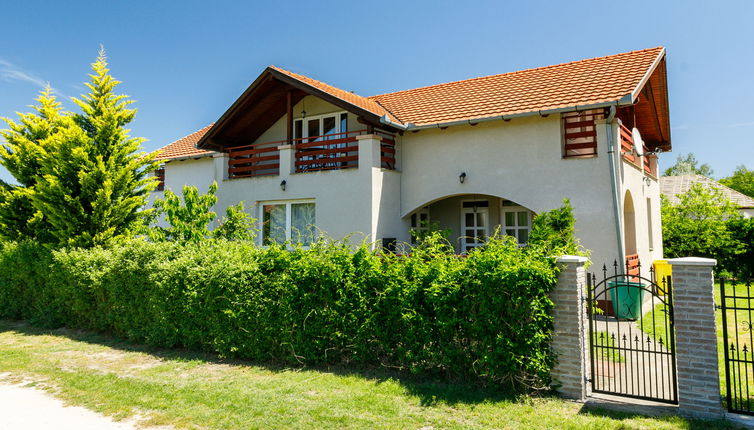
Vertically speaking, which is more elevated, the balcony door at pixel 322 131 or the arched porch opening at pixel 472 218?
the balcony door at pixel 322 131

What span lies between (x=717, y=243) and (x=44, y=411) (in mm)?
23388

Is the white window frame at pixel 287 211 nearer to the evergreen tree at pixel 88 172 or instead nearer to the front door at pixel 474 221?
the evergreen tree at pixel 88 172

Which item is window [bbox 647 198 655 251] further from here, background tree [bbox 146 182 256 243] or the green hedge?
background tree [bbox 146 182 256 243]

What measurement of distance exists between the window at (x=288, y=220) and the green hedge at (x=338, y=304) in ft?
18.0

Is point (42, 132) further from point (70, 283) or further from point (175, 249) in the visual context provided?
point (175, 249)

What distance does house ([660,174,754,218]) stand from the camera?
32094 mm

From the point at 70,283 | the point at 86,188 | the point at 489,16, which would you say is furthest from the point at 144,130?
the point at 489,16

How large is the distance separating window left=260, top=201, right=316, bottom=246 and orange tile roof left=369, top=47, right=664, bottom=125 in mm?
4329

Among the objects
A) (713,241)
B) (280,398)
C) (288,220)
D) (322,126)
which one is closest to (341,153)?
(322,126)

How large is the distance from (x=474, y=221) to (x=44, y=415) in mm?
12518

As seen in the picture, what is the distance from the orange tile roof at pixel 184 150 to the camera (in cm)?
1873

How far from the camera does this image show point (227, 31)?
51.8ft

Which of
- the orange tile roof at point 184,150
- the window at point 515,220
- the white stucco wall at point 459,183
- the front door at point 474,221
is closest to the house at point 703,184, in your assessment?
the white stucco wall at point 459,183

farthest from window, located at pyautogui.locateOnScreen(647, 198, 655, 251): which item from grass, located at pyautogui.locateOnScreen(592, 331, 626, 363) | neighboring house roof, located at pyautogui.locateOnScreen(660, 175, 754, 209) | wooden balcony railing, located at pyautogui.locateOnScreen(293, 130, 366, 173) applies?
neighboring house roof, located at pyautogui.locateOnScreen(660, 175, 754, 209)
